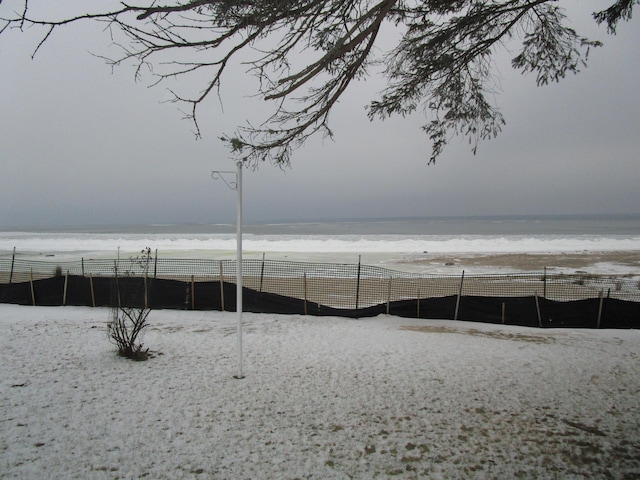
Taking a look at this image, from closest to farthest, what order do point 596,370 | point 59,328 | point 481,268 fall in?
point 596,370, point 59,328, point 481,268

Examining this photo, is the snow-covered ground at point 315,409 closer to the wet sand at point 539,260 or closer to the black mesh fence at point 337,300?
the black mesh fence at point 337,300

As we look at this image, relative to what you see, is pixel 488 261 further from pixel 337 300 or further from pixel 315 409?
pixel 315 409

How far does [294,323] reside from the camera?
33.0 feet

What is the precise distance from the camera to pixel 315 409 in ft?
15.6

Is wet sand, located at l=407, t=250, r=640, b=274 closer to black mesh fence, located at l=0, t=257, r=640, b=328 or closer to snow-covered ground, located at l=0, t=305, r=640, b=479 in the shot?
black mesh fence, located at l=0, t=257, r=640, b=328

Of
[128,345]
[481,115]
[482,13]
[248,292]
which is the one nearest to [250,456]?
[128,345]

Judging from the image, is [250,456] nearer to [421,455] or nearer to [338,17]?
[421,455]

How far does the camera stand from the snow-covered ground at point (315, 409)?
11.6ft

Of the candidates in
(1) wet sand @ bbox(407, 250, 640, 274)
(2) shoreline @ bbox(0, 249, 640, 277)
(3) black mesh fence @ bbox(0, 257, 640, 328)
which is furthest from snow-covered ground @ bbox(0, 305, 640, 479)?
(1) wet sand @ bbox(407, 250, 640, 274)

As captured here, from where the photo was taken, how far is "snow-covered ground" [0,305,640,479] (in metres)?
3.55

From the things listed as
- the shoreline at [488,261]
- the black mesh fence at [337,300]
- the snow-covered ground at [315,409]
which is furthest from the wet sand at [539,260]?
the snow-covered ground at [315,409]

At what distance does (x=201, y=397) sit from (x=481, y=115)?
5.38 m

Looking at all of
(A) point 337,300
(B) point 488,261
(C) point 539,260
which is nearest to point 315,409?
(A) point 337,300

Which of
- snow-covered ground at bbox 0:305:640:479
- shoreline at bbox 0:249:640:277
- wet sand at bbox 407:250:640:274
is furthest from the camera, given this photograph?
wet sand at bbox 407:250:640:274
